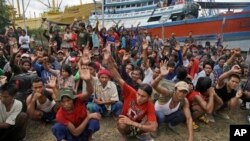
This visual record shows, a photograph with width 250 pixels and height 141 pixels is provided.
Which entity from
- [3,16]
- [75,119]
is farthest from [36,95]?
[3,16]

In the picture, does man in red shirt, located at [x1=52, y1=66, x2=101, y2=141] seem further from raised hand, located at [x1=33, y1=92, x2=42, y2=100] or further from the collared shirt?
the collared shirt

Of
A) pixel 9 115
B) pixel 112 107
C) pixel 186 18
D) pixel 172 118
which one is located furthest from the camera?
pixel 186 18

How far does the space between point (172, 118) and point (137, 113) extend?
3.70ft

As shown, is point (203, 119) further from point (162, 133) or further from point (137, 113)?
point (137, 113)

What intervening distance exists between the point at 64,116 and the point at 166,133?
7.15 ft

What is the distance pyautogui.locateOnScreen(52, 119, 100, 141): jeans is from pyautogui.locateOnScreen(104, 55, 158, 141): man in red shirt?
394 mm

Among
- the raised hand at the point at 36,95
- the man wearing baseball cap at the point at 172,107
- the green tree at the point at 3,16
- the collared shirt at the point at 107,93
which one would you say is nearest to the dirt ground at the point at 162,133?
the man wearing baseball cap at the point at 172,107

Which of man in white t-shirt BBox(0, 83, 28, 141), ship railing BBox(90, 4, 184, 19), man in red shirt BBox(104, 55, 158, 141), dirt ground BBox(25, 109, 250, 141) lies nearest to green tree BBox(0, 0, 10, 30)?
ship railing BBox(90, 4, 184, 19)

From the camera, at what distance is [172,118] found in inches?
218

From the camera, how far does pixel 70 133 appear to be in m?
4.52

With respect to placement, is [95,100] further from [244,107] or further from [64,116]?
[244,107]

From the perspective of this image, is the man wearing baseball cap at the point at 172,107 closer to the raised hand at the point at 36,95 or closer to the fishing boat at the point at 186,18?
the raised hand at the point at 36,95

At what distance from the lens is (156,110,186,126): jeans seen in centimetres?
533

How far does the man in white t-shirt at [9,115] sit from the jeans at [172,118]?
2.24m
